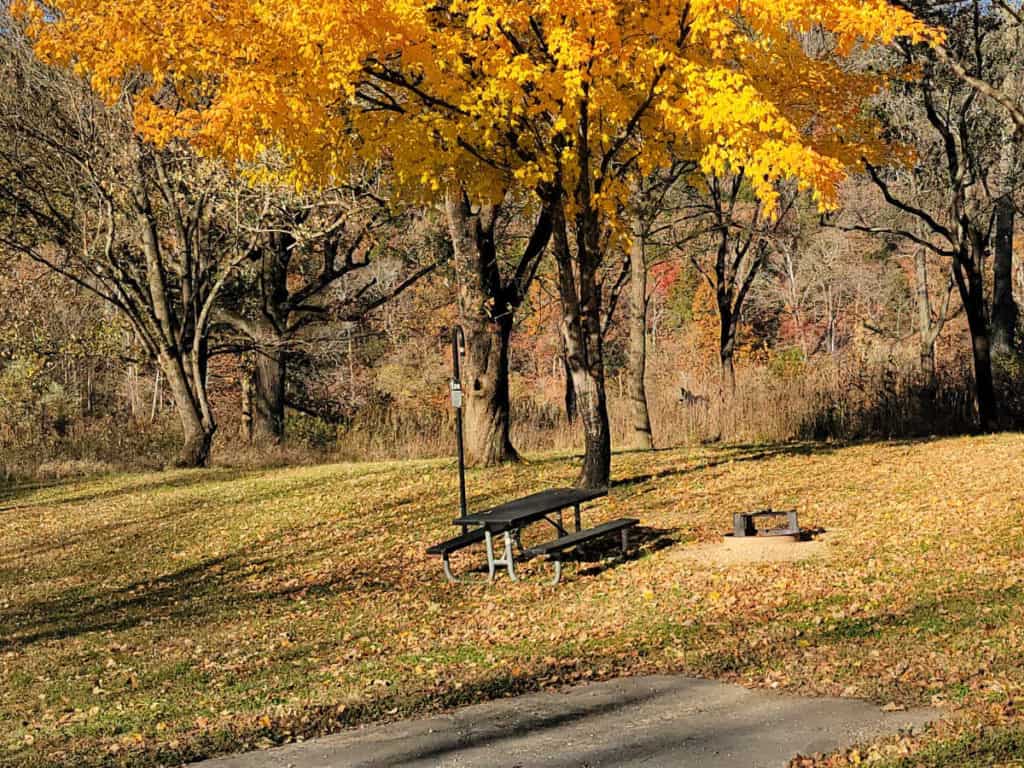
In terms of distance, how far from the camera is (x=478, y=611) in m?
9.66

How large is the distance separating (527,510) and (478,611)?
1.14 metres

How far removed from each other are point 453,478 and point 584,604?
6883mm

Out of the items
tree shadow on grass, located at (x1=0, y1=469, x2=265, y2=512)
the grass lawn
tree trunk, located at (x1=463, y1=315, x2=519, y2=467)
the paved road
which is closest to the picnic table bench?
the grass lawn

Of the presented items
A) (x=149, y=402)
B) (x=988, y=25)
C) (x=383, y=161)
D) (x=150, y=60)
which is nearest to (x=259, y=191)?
(x=383, y=161)

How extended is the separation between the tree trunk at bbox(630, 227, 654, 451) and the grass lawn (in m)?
5.48

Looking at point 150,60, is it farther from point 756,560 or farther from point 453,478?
point 756,560

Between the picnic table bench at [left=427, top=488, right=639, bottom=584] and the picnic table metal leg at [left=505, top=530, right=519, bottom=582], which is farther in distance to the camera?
the picnic table metal leg at [left=505, top=530, right=519, bottom=582]

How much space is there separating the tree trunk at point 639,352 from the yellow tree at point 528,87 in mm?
7491

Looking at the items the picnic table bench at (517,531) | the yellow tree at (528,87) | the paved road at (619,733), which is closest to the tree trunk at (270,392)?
the yellow tree at (528,87)

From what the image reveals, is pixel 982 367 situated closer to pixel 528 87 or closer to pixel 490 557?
pixel 528 87

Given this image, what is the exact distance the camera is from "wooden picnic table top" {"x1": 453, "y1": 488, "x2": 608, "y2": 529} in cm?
1012

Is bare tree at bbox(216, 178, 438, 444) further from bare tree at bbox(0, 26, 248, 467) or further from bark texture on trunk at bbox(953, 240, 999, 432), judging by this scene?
bark texture on trunk at bbox(953, 240, 999, 432)

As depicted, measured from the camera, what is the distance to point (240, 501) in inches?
663

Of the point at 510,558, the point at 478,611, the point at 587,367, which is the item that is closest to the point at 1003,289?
the point at 587,367
